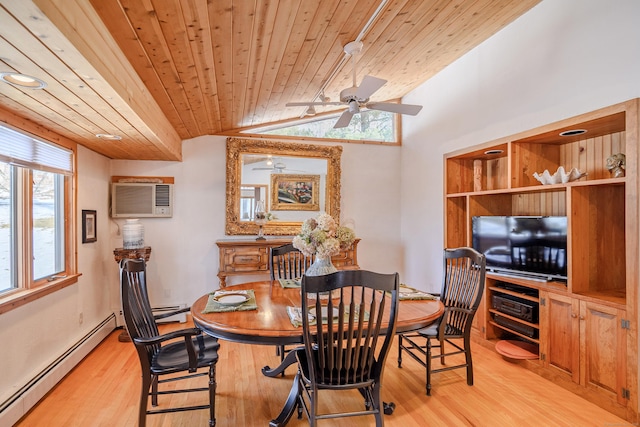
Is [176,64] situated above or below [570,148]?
above

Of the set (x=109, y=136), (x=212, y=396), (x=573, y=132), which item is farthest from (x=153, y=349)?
(x=573, y=132)

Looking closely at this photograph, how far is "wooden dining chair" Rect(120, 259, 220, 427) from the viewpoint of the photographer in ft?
6.22

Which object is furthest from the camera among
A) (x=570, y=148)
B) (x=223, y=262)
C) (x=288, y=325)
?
(x=223, y=262)

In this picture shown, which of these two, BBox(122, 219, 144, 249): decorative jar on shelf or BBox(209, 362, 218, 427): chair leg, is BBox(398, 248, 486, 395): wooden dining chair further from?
BBox(122, 219, 144, 249): decorative jar on shelf

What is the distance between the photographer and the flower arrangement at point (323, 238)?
233 centimetres

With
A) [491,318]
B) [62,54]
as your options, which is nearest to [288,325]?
[62,54]

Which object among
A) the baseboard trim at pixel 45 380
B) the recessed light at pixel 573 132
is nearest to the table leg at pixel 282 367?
the baseboard trim at pixel 45 380

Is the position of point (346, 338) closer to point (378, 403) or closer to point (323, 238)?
point (378, 403)

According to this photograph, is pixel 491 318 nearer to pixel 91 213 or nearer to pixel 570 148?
pixel 570 148

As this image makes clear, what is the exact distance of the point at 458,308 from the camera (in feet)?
8.05

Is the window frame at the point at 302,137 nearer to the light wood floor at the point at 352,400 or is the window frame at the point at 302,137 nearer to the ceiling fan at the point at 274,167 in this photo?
the ceiling fan at the point at 274,167

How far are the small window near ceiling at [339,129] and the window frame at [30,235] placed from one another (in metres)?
2.22

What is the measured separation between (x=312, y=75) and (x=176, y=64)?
1.27m

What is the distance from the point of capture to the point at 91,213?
354 centimetres
